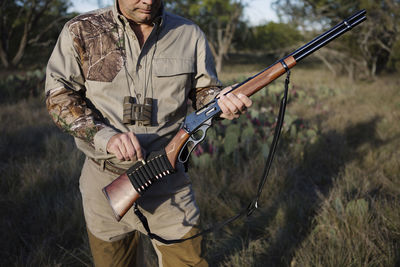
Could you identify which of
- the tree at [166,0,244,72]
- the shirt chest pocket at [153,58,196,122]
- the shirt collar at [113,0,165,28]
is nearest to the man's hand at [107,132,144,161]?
the shirt chest pocket at [153,58,196,122]

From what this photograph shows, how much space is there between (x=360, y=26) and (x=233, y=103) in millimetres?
14766

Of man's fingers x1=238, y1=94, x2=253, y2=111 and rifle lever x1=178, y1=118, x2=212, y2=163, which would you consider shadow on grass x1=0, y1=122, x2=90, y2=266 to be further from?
man's fingers x1=238, y1=94, x2=253, y2=111

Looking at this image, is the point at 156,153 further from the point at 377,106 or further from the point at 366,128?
the point at 377,106

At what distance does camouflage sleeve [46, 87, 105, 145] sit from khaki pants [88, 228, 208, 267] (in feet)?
2.39

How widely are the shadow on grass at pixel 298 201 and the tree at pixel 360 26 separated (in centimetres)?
925

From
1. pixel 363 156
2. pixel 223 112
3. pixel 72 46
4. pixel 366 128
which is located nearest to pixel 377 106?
pixel 366 128

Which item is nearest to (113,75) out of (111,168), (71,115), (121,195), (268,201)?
(71,115)

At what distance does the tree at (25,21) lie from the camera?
645 inches

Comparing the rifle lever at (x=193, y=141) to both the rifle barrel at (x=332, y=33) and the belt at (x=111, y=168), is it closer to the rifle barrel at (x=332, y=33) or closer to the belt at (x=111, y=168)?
the belt at (x=111, y=168)

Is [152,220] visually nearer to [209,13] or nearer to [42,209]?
[42,209]

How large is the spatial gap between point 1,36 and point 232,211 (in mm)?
19027

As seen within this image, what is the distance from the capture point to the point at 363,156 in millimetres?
4871

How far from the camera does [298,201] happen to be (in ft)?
11.2

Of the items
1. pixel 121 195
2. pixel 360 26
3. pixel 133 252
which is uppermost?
pixel 121 195
